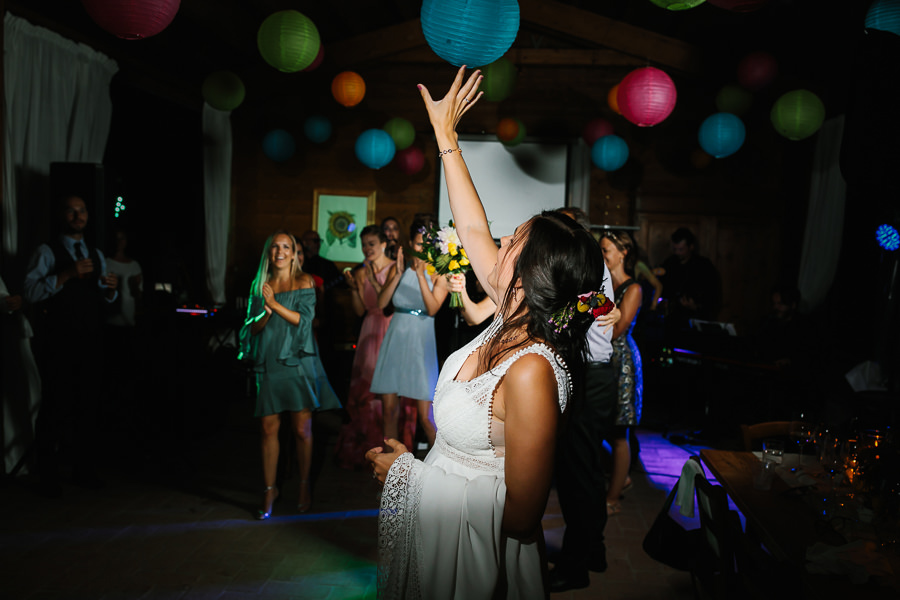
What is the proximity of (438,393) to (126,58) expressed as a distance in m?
6.56

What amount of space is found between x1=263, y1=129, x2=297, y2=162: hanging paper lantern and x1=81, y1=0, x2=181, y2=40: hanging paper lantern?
442 centimetres

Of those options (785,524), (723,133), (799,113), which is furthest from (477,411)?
(723,133)

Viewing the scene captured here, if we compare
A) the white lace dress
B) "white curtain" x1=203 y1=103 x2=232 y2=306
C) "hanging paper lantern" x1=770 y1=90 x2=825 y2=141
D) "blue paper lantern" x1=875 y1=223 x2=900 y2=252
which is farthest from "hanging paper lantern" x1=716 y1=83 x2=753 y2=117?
the white lace dress

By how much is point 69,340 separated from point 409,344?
228 centimetres

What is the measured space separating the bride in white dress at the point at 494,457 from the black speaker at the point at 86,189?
3.71 metres

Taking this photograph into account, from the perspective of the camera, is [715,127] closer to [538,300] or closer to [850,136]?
[850,136]

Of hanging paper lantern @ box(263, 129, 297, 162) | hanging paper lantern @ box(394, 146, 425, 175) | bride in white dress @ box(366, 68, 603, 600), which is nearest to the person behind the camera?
bride in white dress @ box(366, 68, 603, 600)

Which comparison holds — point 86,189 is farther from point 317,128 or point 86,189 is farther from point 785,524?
point 785,524

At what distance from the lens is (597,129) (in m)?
7.78

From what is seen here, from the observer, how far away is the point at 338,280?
7711 mm

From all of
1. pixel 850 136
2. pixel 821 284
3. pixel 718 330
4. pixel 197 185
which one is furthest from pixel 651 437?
pixel 197 185

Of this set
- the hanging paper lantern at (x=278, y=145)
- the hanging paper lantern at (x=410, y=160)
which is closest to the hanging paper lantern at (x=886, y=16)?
the hanging paper lantern at (x=410, y=160)

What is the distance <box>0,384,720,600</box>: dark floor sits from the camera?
9.92ft

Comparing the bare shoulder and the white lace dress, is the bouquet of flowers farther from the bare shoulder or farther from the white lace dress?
the white lace dress
